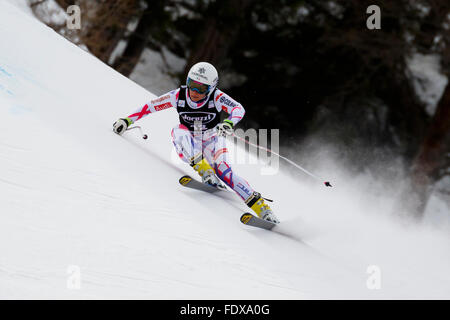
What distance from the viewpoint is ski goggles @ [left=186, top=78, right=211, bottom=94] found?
4.96m

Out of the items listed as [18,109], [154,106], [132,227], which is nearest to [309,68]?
[154,106]

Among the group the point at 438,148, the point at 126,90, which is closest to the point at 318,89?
the point at 438,148

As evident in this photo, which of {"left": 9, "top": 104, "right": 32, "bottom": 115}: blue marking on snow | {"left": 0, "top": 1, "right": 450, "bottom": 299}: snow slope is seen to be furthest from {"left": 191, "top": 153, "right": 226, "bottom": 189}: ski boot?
{"left": 9, "top": 104, "right": 32, "bottom": 115}: blue marking on snow

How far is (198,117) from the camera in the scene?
522 centimetres

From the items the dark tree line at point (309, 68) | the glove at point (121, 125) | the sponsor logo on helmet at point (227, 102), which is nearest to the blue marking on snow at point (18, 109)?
the glove at point (121, 125)

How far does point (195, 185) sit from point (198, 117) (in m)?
0.69

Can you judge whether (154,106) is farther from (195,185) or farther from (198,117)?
(195,185)

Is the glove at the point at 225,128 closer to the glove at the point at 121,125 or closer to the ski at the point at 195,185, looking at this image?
the ski at the point at 195,185

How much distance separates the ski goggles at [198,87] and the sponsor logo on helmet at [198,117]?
261 mm

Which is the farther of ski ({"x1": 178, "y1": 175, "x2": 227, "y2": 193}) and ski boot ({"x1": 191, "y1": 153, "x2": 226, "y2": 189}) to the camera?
ski boot ({"x1": 191, "y1": 153, "x2": 226, "y2": 189})

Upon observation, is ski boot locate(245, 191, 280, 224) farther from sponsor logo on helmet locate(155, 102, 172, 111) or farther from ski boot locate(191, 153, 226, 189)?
sponsor logo on helmet locate(155, 102, 172, 111)

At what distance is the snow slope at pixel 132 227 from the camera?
10.5 ft

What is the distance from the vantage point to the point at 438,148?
38.1 ft

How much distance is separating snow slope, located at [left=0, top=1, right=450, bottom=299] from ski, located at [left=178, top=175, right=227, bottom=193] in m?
0.09
